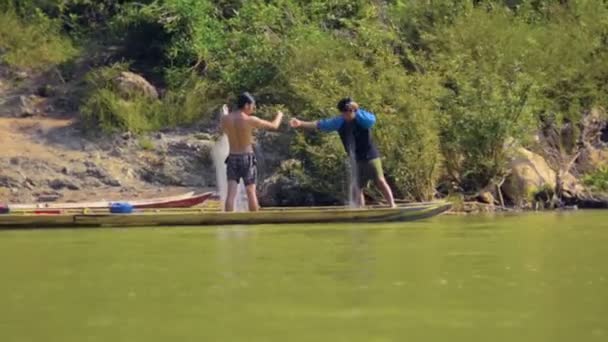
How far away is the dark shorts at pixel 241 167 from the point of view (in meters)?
14.3

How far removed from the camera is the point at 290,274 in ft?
28.1

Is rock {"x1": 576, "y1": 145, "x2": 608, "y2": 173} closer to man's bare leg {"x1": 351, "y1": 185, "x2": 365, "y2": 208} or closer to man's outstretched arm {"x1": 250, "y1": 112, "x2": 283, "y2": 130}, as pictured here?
man's bare leg {"x1": 351, "y1": 185, "x2": 365, "y2": 208}

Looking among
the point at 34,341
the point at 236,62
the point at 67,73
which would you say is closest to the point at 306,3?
the point at 236,62

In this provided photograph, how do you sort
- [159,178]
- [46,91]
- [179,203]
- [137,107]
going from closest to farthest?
1. [179,203]
2. [159,178]
3. [137,107]
4. [46,91]

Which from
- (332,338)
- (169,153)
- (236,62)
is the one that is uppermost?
(236,62)

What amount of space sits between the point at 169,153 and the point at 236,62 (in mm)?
2025

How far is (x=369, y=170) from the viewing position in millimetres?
14508

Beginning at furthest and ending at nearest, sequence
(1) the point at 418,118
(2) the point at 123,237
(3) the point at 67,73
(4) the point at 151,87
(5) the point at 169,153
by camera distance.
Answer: (3) the point at 67,73, (4) the point at 151,87, (5) the point at 169,153, (1) the point at 418,118, (2) the point at 123,237

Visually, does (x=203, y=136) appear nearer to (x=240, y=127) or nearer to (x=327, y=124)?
(x=240, y=127)

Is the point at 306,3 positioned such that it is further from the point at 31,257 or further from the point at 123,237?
the point at 31,257

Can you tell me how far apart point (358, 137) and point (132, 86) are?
699 centimetres

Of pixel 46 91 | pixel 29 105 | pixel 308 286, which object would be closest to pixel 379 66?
pixel 29 105

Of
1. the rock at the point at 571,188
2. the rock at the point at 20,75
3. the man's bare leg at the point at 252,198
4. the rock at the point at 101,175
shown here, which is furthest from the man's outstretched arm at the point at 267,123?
the rock at the point at 20,75

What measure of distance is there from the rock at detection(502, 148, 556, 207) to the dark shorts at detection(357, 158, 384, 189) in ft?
11.8
